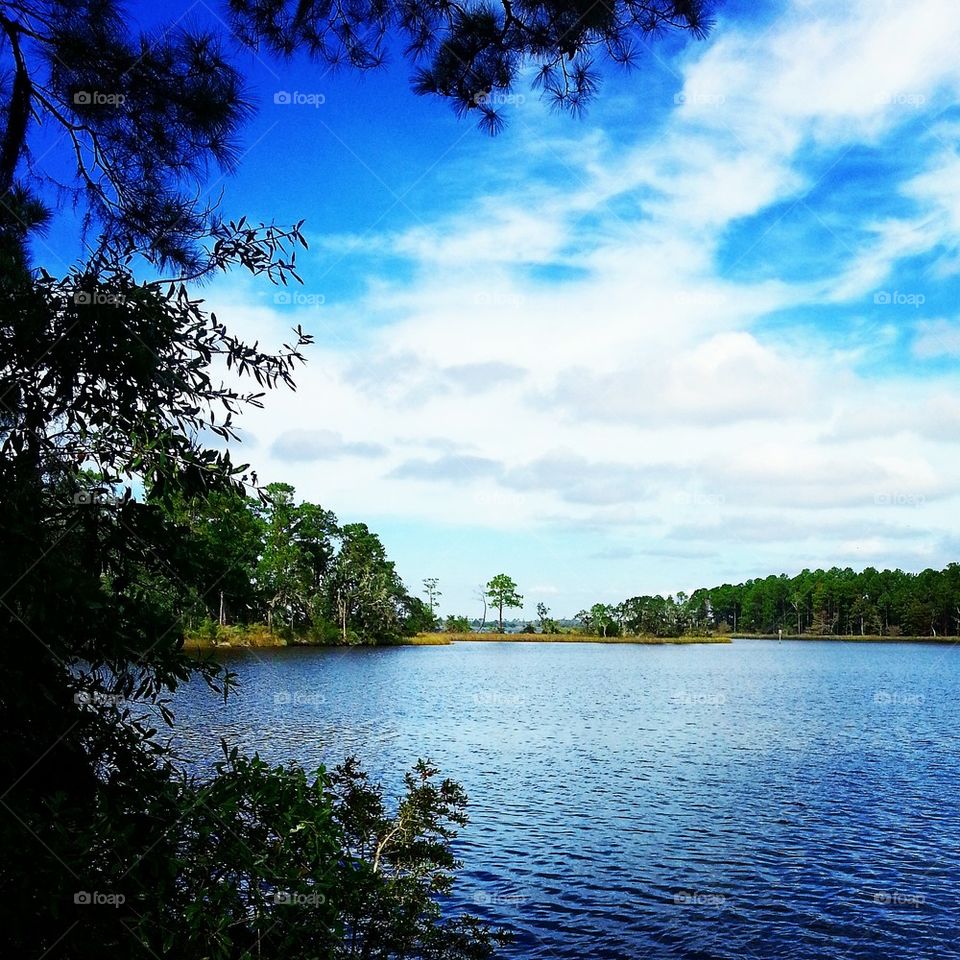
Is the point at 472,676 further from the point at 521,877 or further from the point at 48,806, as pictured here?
the point at 48,806

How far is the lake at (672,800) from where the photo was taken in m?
13.2

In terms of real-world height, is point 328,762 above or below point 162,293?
below

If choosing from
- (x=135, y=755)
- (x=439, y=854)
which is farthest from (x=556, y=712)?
(x=135, y=755)

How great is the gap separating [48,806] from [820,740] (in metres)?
33.6

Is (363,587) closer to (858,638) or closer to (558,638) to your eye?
(558,638)

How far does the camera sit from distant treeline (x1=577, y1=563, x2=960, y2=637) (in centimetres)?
14762

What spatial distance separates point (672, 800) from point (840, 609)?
175m

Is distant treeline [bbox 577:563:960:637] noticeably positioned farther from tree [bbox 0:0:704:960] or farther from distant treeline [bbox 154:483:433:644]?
tree [bbox 0:0:704:960]

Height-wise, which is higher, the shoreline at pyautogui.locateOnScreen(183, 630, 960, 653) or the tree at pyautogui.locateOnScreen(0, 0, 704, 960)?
the tree at pyautogui.locateOnScreen(0, 0, 704, 960)

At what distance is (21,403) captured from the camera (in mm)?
4559

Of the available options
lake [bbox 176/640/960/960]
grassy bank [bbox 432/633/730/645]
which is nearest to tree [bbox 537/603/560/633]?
grassy bank [bbox 432/633/730/645]

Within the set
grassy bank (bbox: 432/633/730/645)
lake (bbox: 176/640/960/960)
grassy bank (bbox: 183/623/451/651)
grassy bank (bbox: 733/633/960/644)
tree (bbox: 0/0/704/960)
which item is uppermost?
tree (bbox: 0/0/704/960)

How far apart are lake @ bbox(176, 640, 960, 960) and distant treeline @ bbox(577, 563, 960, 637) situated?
317 ft

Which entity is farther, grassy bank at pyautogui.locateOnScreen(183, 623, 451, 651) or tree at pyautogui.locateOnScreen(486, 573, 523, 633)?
tree at pyautogui.locateOnScreen(486, 573, 523, 633)
